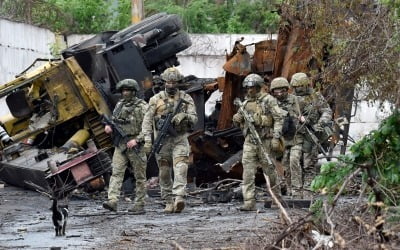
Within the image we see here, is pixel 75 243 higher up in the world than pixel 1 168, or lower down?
higher up

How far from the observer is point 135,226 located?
40.9ft

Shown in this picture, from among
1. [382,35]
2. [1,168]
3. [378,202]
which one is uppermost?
[382,35]

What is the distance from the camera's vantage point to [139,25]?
19734 millimetres

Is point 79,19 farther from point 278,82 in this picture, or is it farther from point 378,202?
point 378,202

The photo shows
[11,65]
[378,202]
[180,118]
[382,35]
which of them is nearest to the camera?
[378,202]

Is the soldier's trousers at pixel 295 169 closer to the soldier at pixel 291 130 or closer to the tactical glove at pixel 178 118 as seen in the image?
the soldier at pixel 291 130

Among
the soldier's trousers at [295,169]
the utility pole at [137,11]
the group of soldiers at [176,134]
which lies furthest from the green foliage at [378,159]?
the utility pole at [137,11]

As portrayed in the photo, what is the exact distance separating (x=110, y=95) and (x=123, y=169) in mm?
4219

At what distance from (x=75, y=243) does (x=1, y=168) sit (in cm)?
818

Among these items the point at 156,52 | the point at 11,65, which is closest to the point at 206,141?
the point at 156,52

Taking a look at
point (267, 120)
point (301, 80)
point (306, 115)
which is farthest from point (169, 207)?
point (301, 80)

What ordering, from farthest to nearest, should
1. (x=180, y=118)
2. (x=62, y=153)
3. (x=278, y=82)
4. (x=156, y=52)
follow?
1. (x=156, y=52)
2. (x=62, y=153)
3. (x=278, y=82)
4. (x=180, y=118)

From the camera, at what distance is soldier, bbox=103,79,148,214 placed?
14.3 m

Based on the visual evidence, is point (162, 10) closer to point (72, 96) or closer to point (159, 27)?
point (159, 27)
